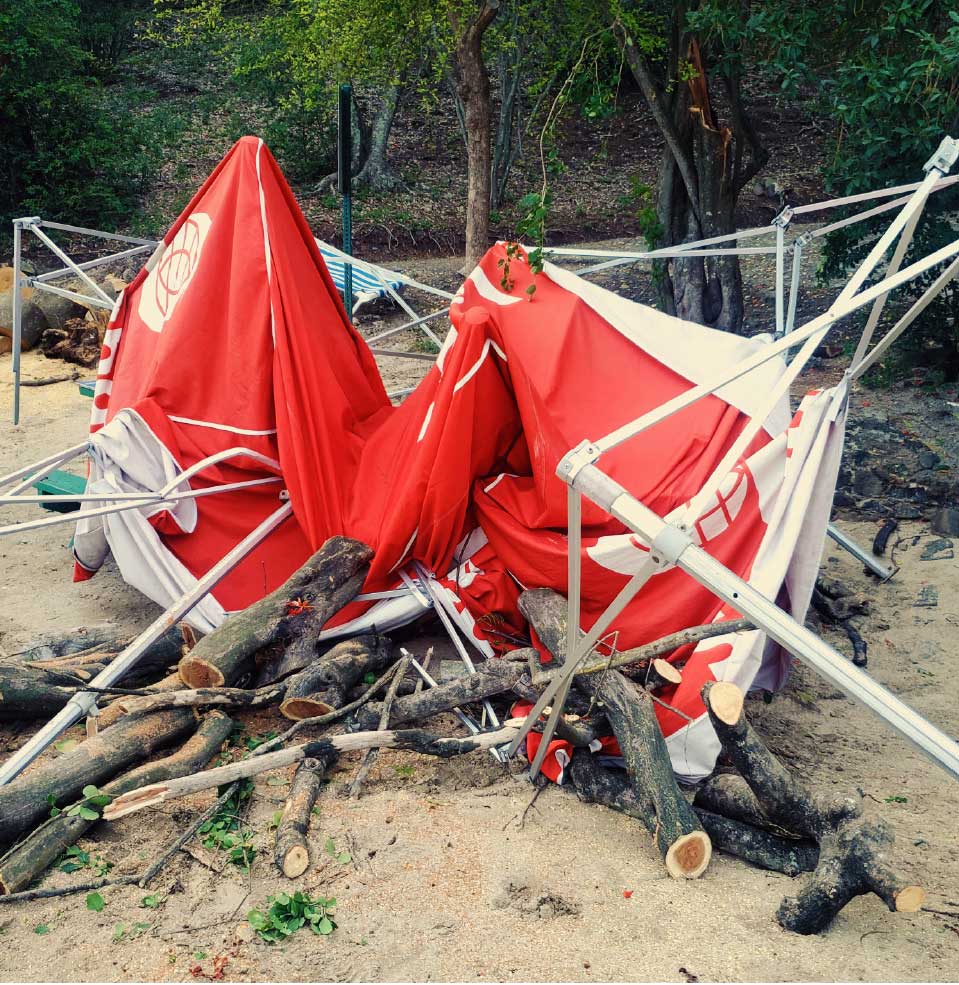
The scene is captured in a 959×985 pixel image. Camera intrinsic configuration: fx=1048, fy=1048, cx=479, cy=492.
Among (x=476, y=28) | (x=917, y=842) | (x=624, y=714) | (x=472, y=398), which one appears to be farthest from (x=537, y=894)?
(x=476, y=28)

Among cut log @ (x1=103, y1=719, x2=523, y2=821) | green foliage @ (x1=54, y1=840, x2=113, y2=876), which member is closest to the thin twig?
cut log @ (x1=103, y1=719, x2=523, y2=821)

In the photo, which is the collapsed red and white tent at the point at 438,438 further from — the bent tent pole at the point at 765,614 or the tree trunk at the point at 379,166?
the tree trunk at the point at 379,166

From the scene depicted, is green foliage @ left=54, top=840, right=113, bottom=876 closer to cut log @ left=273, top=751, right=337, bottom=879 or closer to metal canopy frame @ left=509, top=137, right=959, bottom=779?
cut log @ left=273, top=751, right=337, bottom=879

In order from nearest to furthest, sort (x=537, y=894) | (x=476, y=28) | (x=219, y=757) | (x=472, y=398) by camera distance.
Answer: (x=537, y=894) < (x=219, y=757) < (x=472, y=398) < (x=476, y=28)

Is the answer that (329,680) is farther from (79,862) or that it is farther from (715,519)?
(715,519)

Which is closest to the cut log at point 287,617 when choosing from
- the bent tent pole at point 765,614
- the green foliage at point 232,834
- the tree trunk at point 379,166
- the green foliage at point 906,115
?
the green foliage at point 232,834

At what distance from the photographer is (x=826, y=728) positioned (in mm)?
4445

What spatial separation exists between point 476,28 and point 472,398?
21.0ft

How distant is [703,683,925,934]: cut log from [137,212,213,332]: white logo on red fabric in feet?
11.9

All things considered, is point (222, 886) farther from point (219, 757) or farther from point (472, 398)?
point (472, 398)

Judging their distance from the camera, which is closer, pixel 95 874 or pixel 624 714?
pixel 95 874

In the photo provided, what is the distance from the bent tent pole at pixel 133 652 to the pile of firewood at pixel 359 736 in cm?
8

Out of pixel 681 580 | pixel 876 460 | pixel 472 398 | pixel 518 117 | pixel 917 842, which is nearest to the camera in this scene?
pixel 917 842

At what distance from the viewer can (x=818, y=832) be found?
3211 millimetres
